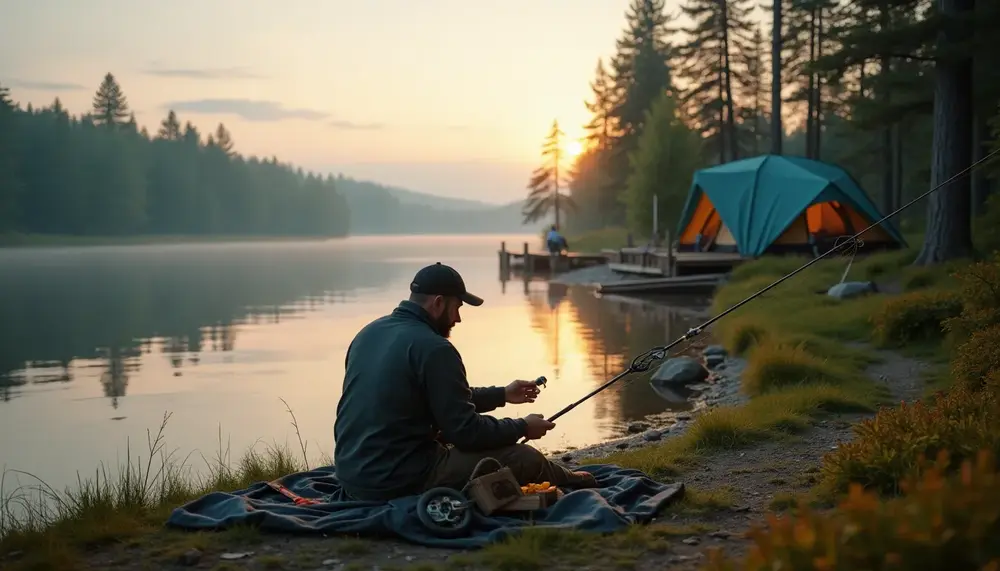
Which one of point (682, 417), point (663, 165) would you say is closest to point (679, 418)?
point (682, 417)

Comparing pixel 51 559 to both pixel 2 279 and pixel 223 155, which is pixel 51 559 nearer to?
pixel 2 279

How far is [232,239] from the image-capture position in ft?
352

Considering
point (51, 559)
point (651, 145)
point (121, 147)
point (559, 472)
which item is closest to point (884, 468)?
point (559, 472)

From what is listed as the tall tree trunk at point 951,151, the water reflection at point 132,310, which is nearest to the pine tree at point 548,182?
the water reflection at point 132,310

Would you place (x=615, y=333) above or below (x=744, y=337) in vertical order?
below

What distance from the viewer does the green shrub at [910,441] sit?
15.7 feet

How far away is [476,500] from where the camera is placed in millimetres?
5156

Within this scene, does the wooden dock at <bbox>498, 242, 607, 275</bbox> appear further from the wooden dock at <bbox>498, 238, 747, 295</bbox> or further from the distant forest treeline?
the distant forest treeline

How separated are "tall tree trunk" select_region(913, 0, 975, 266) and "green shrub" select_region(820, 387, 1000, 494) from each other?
39.4 ft

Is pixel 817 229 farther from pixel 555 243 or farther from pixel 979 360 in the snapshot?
pixel 979 360

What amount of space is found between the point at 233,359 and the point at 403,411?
11751 millimetres

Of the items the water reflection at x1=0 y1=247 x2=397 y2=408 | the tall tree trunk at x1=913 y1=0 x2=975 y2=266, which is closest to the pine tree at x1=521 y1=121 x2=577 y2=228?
the water reflection at x1=0 y1=247 x2=397 y2=408

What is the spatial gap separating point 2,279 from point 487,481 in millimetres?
37051

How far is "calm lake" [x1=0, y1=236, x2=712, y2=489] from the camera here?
34.1ft
